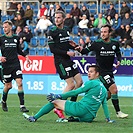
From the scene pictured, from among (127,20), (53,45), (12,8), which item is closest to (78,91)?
(53,45)

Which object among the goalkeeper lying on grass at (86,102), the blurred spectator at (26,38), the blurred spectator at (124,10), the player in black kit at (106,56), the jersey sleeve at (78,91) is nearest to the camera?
the jersey sleeve at (78,91)

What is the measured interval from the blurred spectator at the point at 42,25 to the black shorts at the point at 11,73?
13.5 m

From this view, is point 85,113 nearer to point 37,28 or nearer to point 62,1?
point 37,28

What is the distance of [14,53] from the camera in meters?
14.3

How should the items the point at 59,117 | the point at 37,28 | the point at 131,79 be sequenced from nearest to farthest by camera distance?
the point at 59,117 → the point at 131,79 → the point at 37,28

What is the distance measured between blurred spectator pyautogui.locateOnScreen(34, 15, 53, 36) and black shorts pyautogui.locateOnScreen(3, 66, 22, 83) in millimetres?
13471

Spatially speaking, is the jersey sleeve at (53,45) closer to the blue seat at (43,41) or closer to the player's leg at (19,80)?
the player's leg at (19,80)

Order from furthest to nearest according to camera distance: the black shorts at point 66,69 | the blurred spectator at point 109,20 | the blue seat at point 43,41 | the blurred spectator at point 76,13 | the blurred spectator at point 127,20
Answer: the blurred spectator at point 76,13, the blue seat at point 43,41, the blurred spectator at point 109,20, the blurred spectator at point 127,20, the black shorts at point 66,69

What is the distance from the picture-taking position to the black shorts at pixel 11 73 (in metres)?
14.2

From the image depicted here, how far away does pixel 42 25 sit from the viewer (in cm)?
2797

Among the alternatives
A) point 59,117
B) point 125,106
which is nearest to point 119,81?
point 125,106

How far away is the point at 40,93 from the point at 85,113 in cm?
1066

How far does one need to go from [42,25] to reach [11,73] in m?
13.8

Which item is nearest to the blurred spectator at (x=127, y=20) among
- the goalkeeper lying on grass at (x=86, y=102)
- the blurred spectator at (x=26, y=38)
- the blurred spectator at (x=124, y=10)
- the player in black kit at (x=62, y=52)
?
the blurred spectator at (x=124, y=10)
